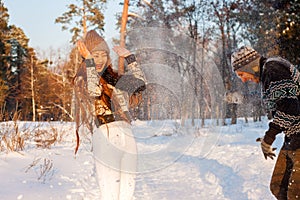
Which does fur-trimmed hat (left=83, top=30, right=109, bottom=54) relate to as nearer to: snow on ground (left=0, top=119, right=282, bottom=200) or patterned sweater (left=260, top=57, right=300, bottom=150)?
patterned sweater (left=260, top=57, right=300, bottom=150)

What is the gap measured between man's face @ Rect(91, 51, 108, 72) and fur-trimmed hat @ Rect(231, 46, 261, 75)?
1240mm

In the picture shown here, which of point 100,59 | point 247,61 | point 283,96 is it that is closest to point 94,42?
point 100,59

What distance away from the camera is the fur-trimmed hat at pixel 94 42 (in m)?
2.68

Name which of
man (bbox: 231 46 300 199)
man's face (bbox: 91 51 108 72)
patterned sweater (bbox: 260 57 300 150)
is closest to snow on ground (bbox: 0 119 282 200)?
man (bbox: 231 46 300 199)

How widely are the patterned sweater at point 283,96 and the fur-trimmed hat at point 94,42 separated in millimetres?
1443

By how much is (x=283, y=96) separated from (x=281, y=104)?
72 millimetres

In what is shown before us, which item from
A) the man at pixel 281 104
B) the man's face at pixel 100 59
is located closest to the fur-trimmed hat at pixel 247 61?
the man at pixel 281 104

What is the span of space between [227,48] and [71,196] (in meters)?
19.7

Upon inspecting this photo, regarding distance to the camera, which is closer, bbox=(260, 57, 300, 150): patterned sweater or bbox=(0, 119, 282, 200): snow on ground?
bbox=(260, 57, 300, 150): patterned sweater

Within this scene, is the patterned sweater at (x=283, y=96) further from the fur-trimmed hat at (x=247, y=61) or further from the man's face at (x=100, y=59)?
the man's face at (x=100, y=59)

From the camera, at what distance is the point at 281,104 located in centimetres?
257

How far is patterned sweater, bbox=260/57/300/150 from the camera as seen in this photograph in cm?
254

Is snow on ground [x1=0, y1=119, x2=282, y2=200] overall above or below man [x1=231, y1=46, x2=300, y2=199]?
below

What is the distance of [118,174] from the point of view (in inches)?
106
